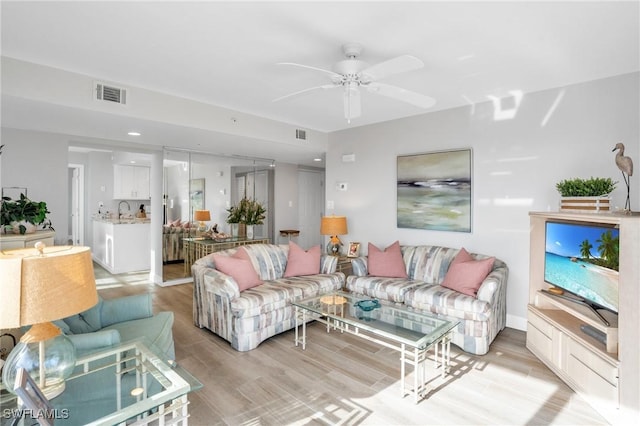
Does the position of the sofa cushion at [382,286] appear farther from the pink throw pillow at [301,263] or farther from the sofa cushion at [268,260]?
the sofa cushion at [268,260]

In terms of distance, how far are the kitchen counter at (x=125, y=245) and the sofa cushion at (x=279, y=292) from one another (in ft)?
13.3

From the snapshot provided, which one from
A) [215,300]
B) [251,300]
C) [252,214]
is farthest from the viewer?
[252,214]

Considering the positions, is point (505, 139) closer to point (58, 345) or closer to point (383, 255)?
point (383, 255)

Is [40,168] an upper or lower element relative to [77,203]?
upper

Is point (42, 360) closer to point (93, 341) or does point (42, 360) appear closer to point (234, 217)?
point (93, 341)

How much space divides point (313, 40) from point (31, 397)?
2487 millimetres

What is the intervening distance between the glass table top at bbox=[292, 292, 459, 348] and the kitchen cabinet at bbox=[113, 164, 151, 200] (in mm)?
6453

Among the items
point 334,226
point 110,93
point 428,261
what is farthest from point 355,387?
point 110,93

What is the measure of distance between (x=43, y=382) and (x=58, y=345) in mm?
140

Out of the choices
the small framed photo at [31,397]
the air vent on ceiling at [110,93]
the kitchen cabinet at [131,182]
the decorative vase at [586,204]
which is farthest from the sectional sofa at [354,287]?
the kitchen cabinet at [131,182]

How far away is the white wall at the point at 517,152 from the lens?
3129mm

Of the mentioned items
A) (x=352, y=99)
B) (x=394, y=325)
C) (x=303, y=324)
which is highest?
(x=352, y=99)

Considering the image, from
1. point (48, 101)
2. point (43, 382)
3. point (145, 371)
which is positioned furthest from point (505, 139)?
point (48, 101)

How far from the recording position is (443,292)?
133 inches
